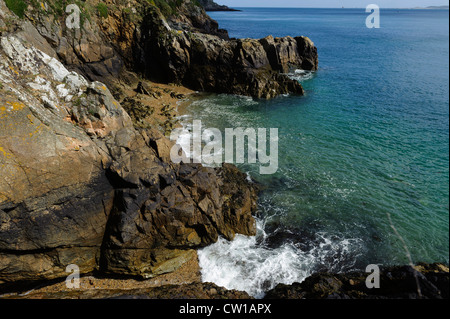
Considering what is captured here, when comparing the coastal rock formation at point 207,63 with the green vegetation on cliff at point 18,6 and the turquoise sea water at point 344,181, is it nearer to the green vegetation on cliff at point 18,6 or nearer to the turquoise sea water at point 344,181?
the turquoise sea water at point 344,181

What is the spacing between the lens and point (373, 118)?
34688mm

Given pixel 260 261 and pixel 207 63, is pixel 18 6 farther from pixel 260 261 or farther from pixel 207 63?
pixel 260 261

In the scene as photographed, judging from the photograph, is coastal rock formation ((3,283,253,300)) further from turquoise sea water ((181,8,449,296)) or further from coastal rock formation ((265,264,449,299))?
coastal rock formation ((265,264,449,299))

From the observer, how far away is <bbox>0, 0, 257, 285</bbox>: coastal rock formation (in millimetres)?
11672

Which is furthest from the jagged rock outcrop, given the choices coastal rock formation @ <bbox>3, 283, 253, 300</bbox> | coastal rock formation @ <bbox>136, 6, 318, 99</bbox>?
coastal rock formation @ <bbox>3, 283, 253, 300</bbox>

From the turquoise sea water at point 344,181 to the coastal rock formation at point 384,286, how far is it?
2479 mm

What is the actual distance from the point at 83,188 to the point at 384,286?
1525cm

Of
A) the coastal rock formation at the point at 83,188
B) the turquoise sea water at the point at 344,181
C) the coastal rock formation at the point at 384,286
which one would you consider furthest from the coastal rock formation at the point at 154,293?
the coastal rock formation at the point at 384,286

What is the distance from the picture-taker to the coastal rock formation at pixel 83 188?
38.3ft

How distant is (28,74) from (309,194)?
71.3 ft

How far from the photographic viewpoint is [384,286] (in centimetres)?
1084

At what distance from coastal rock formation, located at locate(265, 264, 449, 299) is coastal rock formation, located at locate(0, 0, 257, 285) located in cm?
605
